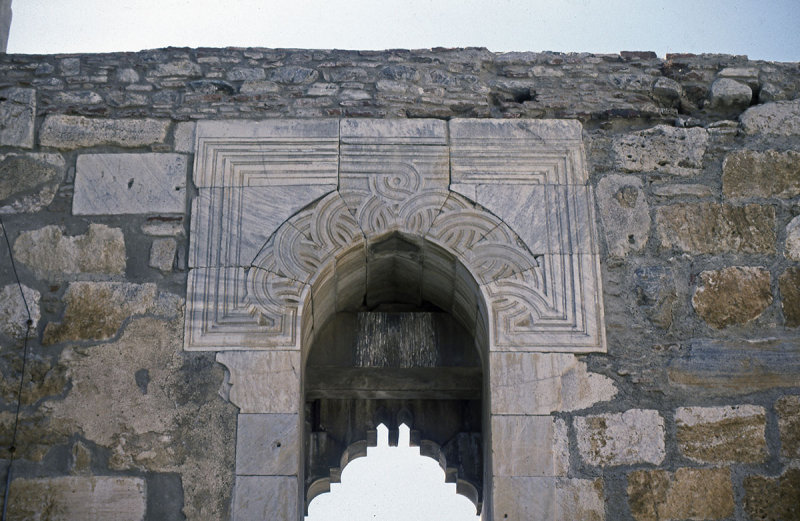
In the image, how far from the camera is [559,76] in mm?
5148

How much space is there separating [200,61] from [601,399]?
8.70 feet

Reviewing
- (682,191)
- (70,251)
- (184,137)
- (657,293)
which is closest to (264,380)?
(70,251)

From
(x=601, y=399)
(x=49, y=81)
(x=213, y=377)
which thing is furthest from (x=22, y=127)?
(x=601, y=399)

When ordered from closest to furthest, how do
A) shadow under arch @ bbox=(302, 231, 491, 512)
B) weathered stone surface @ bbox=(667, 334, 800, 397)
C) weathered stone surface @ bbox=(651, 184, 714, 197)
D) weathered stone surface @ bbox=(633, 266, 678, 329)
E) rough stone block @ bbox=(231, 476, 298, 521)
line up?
rough stone block @ bbox=(231, 476, 298, 521) → weathered stone surface @ bbox=(667, 334, 800, 397) → weathered stone surface @ bbox=(633, 266, 678, 329) → weathered stone surface @ bbox=(651, 184, 714, 197) → shadow under arch @ bbox=(302, 231, 491, 512)

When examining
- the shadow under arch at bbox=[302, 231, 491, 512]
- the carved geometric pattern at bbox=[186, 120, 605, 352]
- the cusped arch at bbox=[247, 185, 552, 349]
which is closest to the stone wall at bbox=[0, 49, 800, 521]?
the carved geometric pattern at bbox=[186, 120, 605, 352]

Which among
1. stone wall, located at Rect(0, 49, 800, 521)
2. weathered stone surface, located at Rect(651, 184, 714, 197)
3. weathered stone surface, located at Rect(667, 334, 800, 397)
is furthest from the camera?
weathered stone surface, located at Rect(651, 184, 714, 197)

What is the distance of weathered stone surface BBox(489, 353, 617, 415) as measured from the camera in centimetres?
445

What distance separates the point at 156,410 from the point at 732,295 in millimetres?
2741

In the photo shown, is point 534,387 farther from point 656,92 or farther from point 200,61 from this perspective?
point 200,61

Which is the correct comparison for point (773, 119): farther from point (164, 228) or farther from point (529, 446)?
point (164, 228)

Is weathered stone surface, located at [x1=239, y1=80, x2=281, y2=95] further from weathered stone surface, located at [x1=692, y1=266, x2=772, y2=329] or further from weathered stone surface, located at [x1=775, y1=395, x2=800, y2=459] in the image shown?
weathered stone surface, located at [x1=775, y1=395, x2=800, y2=459]

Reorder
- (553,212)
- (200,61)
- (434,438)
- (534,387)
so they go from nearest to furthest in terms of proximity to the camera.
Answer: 1. (534,387)
2. (553,212)
3. (200,61)
4. (434,438)

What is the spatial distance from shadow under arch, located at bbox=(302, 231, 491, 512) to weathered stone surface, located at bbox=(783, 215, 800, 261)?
157 cm

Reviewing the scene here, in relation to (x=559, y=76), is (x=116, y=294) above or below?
below
